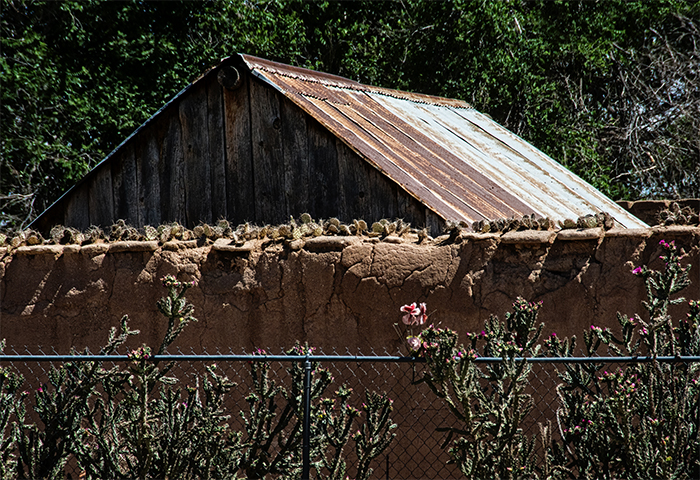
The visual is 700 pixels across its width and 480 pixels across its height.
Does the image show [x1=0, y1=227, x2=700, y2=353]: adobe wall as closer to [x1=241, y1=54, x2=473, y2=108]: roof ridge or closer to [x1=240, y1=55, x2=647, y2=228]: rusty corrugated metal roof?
[x1=240, y1=55, x2=647, y2=228]: rusty corrugated metal roof

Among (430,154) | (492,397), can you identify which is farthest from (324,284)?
(430,154)

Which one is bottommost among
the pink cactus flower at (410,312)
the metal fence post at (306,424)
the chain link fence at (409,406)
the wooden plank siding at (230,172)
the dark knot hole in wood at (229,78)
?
the chain link fence at (409,406)

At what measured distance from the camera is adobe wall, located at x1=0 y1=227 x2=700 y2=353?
15.5 feet

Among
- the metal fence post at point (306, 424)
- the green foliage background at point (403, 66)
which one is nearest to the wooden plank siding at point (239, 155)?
the metal fence post at point (306, 424)

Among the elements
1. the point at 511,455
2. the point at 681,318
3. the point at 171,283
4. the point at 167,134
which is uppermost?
the point at 167,134

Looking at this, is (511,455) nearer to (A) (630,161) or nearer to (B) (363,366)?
(B) (363,366)

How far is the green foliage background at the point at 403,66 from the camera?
43.0 feet

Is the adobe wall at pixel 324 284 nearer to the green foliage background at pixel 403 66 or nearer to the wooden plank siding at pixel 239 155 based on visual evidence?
the wooden plank siding at pixel 239 155

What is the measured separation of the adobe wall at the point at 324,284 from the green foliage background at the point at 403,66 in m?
7.73

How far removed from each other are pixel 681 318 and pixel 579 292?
0.64 m

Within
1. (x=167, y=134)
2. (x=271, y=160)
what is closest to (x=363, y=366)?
(x=271, y=160)

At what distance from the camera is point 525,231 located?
16.0ft

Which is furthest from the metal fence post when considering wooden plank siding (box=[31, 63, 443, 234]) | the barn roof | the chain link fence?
wooden plank siding (box=[31, 63, 443, 234])

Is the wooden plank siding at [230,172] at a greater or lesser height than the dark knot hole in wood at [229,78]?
lesser
